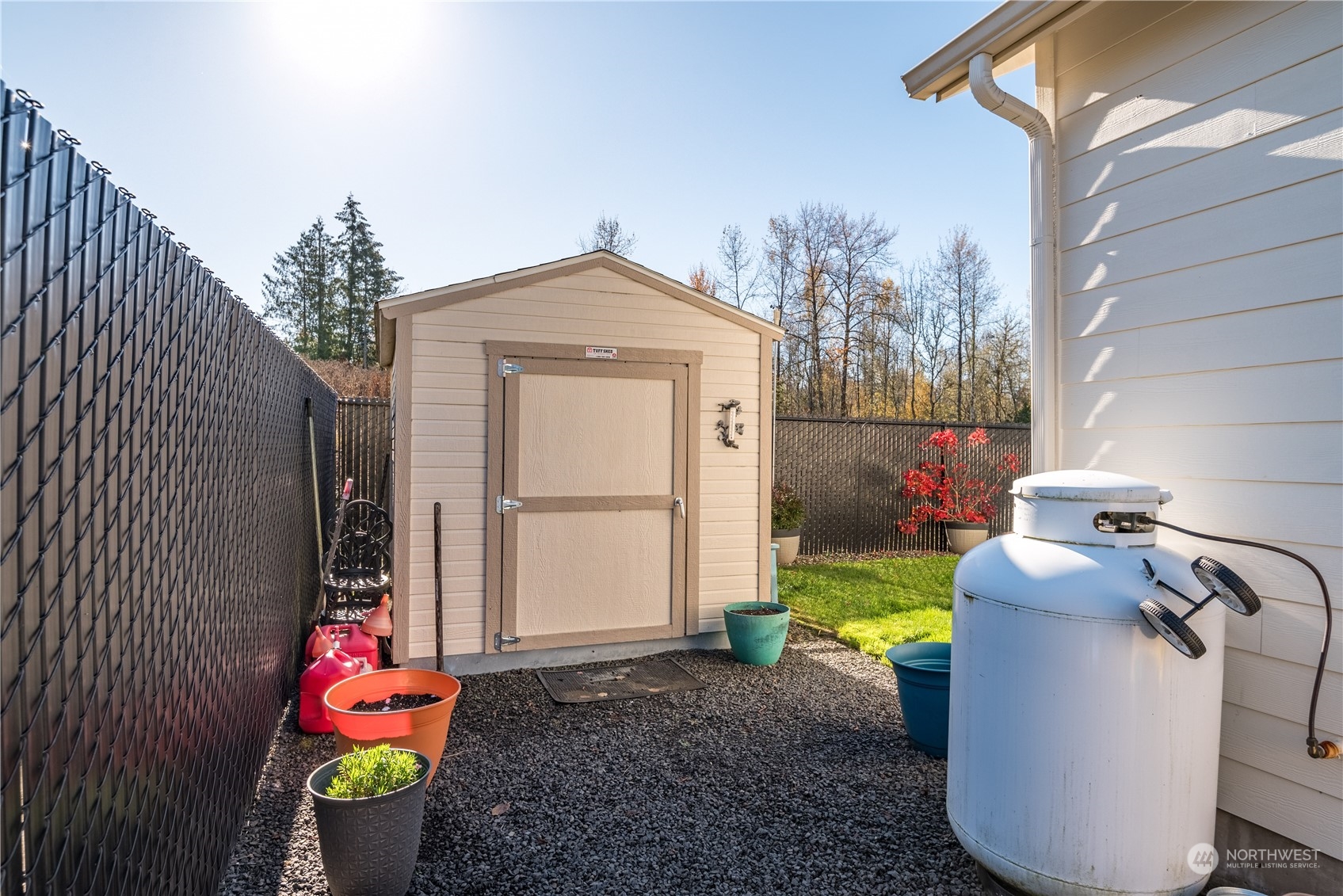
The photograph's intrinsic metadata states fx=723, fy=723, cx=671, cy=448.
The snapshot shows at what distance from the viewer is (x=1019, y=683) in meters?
2.08

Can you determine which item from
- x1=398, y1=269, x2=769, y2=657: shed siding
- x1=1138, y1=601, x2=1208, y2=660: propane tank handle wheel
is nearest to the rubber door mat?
x1=398, y1=269, x2=769, y2=657: shed siding

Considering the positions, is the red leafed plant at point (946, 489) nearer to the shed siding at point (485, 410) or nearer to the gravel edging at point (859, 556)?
the gravel edging at point (859, 556)

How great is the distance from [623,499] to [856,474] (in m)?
5.31

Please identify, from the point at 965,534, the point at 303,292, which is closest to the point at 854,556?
the point at 965,534

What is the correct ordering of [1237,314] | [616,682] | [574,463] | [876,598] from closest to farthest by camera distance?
[1237,314], [616,682], [574,463], [876,598]

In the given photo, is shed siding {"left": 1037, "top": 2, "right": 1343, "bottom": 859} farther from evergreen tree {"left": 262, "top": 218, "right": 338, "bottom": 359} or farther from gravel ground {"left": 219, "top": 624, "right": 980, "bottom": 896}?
evergreen tree {"left": 262, "top": 218, "right": 338, "bottom": 359}

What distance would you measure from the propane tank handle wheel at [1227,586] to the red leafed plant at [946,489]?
7715 millimetres

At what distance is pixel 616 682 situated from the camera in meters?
4.39

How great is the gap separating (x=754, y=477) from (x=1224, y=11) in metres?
3.54

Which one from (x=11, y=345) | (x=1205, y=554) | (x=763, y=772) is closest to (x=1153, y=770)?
(x=1205, y=554)

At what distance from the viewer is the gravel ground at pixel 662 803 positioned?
7.89 feet

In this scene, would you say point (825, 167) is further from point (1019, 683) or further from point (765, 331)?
point (1019, 683)

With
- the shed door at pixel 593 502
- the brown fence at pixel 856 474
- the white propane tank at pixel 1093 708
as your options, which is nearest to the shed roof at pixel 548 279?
the shed door at pixel 593 502

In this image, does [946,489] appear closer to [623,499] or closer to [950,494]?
[950,494]
